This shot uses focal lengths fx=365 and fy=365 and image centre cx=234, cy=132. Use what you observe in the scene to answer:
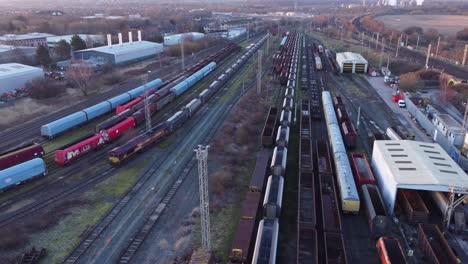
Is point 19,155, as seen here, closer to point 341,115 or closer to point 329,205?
point 329,205

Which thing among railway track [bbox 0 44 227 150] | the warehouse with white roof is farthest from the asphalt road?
the warehouse with white roof

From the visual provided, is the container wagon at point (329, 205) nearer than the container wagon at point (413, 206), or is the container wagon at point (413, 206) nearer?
the container wagon at point (329, 205)

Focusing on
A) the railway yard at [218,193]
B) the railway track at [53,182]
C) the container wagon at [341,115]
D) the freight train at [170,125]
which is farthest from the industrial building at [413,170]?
the railway track at [53,182]

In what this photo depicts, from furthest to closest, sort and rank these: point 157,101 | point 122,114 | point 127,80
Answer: point 127,80, point 157,101, point 122,114

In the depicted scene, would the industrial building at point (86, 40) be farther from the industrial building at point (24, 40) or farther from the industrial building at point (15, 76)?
the industrial building at point (15, 76)

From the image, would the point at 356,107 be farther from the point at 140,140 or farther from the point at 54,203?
the point at 54,203

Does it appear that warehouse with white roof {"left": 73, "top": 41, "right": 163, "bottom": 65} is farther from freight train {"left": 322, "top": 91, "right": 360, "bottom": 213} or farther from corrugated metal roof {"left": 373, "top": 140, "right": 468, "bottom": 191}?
corrugated metal roof {"left": 373, "top": 140, "right": 468, "bottom": 191}

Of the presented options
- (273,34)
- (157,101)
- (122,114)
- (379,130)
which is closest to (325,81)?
(379,130)
